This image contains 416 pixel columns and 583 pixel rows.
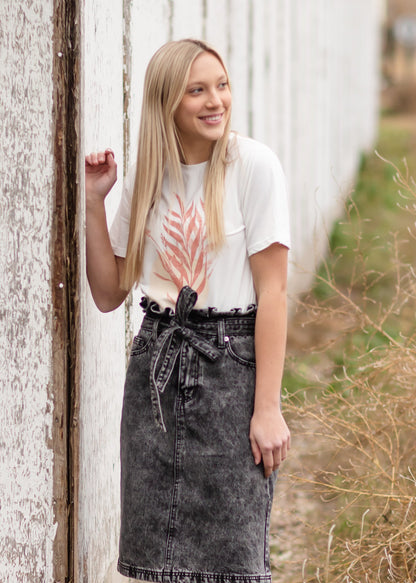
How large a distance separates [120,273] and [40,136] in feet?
1.44

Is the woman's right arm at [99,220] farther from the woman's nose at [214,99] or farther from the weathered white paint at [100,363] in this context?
the woman's nose at [214,99]

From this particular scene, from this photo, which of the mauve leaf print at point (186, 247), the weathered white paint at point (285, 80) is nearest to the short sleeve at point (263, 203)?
the mauve leaf print at point (186, 247)

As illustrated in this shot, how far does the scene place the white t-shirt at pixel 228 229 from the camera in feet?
8.17

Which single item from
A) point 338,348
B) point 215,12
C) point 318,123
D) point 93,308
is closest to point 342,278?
point 318,123

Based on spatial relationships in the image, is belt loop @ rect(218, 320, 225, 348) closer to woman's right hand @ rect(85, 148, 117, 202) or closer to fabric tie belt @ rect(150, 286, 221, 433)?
fabric tie belt @ rect(150, 286, 221, 433)

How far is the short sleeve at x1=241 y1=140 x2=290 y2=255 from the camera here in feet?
8.11

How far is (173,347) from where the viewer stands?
2512 millimetres

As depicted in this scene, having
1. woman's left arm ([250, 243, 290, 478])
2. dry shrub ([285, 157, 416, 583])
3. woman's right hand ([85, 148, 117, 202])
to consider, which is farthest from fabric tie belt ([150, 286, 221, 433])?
dry shrub ([285, 157, 416, 583])

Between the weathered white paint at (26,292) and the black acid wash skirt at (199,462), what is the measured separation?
25 centimetres

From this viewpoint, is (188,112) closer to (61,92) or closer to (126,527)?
(61,92)

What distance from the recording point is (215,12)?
496cm

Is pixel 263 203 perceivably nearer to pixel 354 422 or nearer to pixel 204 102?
pixel 204 102

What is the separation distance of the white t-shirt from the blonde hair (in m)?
0.03

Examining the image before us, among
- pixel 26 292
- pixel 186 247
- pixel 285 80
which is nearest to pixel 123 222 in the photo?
pixel 186 247
